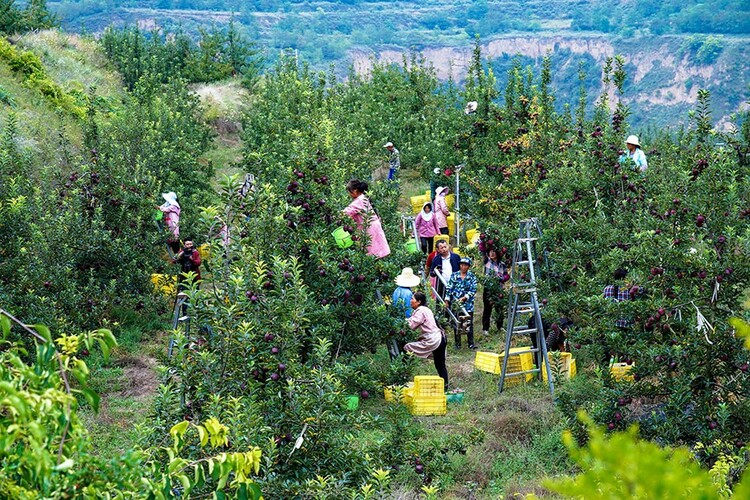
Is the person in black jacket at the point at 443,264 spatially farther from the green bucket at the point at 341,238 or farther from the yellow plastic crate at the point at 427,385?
the green bucket at the point at 341,238

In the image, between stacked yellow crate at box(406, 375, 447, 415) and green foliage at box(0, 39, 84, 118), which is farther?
green foliage at box(0, 39, 84, 118)

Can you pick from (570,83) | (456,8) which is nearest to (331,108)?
(570,83)

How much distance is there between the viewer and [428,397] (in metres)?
10.7

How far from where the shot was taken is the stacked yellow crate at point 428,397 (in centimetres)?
1062

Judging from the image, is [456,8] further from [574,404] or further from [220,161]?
[574,404]

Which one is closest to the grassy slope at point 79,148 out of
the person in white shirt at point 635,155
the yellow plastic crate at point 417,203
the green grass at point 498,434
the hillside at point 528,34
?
the green grass at point 498,434

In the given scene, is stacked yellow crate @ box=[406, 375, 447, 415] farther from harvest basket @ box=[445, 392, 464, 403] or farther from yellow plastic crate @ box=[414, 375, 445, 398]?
harvest basket @ box=[445, 392, 464, 403]

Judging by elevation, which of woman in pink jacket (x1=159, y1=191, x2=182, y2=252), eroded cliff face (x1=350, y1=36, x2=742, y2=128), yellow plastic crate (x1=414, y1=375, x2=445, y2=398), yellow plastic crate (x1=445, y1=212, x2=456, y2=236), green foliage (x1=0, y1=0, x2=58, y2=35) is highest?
green foliage (x1=0, y1=0, x2=58, y2=35)

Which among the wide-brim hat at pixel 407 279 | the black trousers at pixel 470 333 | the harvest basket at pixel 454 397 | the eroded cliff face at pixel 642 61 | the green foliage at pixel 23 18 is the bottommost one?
the eroded cliff face at pixel 642 61

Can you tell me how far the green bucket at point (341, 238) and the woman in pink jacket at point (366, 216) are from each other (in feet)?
0.96

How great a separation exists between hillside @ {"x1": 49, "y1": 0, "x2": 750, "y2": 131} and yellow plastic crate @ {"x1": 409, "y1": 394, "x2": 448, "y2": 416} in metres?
52.3

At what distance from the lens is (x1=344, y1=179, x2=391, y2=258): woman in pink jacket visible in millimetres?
9844

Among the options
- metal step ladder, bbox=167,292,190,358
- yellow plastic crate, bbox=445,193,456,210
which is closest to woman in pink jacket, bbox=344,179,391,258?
metal step ladder, bbox=167,292,190,358

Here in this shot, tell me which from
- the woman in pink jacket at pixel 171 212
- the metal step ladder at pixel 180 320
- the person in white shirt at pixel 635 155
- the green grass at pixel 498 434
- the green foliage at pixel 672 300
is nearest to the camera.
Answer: the metal step ladder at pixel 180 320
